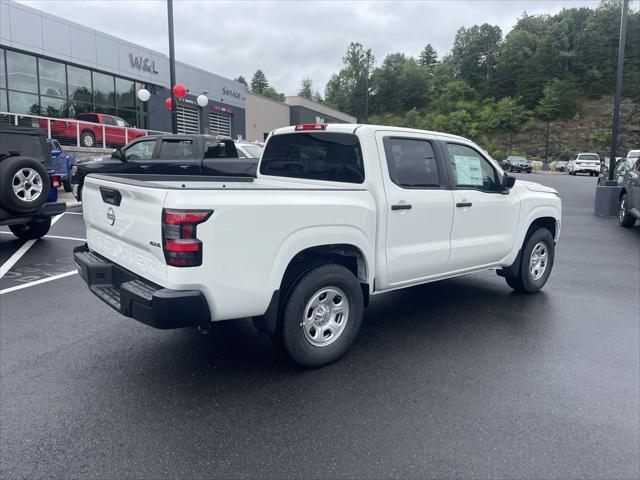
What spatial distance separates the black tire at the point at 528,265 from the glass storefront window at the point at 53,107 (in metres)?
24.3

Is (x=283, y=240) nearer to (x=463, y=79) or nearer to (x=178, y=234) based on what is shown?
(x=178, y=234)

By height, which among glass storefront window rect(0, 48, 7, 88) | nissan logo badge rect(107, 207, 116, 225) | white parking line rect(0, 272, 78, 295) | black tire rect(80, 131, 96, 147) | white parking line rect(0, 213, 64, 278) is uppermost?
glass storefront window rect(0, 48, 7, 88)

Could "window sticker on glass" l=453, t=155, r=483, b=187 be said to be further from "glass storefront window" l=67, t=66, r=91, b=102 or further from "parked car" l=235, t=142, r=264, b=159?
"glass storefront window" l=67, t=66, r=91, b=102

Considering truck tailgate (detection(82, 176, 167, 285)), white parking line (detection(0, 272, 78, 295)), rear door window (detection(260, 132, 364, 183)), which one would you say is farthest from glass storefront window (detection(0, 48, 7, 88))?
truck tailgate (detection(82, 176, 167, 285))

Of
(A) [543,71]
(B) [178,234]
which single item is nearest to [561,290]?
(B) [178,234]

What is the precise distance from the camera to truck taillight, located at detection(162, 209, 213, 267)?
3.14 m

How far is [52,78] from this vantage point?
82.0 feet

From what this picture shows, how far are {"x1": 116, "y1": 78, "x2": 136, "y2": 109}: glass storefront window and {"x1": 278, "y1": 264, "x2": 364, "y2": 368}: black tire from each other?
29.0 meters

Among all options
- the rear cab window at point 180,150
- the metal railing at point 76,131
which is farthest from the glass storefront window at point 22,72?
the rear cab window at point 180,150

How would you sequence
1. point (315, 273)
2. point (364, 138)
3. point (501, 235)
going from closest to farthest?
point (315, 273)
point (364, 138)
point (501, 235)

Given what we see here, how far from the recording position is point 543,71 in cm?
10294

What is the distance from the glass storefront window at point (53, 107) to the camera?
24388 mm

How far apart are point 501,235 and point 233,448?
12.3ft

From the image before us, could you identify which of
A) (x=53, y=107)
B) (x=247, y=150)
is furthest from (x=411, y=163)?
(x=53, y=107)
